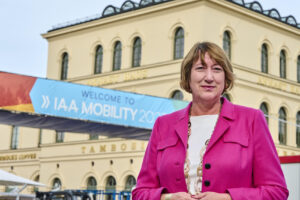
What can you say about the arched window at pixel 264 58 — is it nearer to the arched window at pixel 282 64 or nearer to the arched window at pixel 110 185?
the arched window at pixel 282 64

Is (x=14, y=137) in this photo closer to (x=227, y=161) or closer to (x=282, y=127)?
(x=282, y=127)


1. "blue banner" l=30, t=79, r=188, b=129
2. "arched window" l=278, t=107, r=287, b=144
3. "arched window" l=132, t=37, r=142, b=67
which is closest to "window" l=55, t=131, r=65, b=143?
"arched window" l=132, t=37, r=142, b=67

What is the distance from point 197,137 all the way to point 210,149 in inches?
5.4

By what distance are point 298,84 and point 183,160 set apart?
109 ft

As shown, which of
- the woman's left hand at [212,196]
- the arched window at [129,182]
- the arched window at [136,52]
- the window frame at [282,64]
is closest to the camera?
the woman's left hand at [212,196]

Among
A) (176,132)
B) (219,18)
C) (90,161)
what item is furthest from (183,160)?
(90,161)

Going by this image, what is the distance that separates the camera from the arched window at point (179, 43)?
3027cm

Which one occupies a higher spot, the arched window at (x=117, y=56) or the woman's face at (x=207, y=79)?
the arched window at (x=117, y=56)

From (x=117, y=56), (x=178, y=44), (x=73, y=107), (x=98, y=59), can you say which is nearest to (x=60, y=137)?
(x=98, y=59)

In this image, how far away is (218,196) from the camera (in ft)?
8.25

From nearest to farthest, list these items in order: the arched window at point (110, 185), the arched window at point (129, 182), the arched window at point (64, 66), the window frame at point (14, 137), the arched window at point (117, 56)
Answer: the arched window at point (129, 182) < the arched window at point (110, 185) < the arched window at point (117, 56) < the arched window at point (64, 66) < the window frame at point (14, 137)

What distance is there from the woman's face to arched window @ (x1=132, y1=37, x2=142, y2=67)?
97.2 feet

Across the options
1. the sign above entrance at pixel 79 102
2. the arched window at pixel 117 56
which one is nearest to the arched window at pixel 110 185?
the arched window at pixel 117 56

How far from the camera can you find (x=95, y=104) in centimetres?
1930
